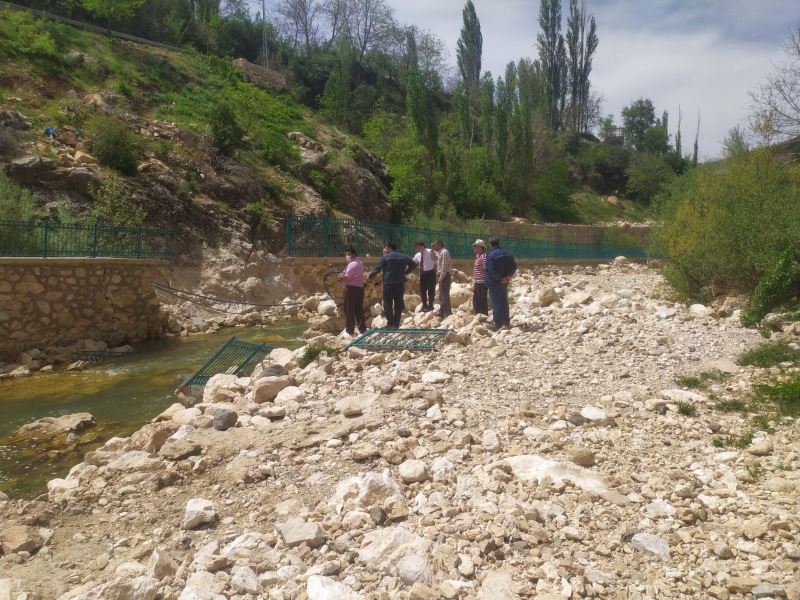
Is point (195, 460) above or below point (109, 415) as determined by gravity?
above

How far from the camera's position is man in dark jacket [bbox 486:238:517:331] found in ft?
26.1

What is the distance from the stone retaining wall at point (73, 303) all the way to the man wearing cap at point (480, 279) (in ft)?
26.0

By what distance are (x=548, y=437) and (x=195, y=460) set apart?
2.73 meters

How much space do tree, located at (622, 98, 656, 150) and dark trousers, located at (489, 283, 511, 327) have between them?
192ft

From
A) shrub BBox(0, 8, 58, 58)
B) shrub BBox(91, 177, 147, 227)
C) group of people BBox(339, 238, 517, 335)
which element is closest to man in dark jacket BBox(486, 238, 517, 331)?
group of people BBox(339, 238, 517, 335)

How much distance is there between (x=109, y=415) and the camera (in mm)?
7211

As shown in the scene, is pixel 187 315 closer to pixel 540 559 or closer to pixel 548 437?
pixel 548 437

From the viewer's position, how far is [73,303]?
11.4m

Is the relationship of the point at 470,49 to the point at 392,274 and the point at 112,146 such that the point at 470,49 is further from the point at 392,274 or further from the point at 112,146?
the point at 392,274

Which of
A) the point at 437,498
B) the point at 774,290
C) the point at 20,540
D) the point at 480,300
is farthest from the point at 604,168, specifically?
the point at 20,540

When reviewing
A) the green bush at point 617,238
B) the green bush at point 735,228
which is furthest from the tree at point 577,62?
the green bush at point 735,228

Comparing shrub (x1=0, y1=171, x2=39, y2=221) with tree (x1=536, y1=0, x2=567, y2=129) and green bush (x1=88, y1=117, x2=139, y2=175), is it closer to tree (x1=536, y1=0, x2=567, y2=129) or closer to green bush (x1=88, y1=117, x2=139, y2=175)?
green bush (x1=88, y1=117, x2=139, y2=175)

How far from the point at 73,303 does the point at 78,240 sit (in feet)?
4.31

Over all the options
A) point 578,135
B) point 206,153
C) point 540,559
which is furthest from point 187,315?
point 578,135
